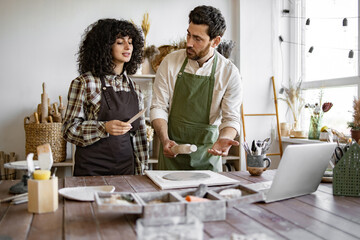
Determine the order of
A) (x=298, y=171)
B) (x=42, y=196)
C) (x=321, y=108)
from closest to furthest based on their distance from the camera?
1. (x=42, y=196)
2. (x=298, y=171)
3. (x=321, y=108)

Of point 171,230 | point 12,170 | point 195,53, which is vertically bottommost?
point 12,170

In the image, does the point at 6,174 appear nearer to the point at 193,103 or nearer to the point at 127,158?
the point at 127,158

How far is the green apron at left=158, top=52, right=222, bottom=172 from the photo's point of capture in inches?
90.4

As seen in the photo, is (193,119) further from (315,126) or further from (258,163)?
(315,126)

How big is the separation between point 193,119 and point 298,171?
3.37 feet

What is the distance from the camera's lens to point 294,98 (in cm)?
436

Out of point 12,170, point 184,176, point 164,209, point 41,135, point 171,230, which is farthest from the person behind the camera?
point 12,170

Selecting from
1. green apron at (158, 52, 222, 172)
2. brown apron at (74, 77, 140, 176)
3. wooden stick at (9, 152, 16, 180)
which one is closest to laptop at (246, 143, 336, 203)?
green apron at (158, 52, 222, 172)

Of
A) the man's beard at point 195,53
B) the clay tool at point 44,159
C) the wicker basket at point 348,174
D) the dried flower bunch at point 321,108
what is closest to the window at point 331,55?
the dried flower bunch at point 321,108

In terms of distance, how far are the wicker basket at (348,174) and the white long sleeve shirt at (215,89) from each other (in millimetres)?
847

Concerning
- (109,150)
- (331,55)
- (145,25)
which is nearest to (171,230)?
(109,150)

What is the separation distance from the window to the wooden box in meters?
3.14

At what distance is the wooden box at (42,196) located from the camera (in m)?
1.18

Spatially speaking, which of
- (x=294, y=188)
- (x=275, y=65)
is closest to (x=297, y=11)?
(x=275, y=65)
